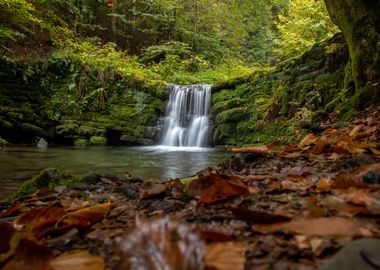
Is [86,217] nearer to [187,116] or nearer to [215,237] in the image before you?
[215,237]

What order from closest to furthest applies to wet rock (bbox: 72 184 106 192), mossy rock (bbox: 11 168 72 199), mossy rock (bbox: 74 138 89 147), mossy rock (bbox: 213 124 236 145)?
wet rock (bbox: 72 184 106 192), mossy rock (bbox: 11 168 72 199), mossy rock (bbox: 213 124 236 145), mossy rock (bbox: 74 138 89 147)

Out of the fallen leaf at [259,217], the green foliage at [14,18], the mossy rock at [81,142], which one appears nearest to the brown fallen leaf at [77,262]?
the fallen leaf at [259,217]

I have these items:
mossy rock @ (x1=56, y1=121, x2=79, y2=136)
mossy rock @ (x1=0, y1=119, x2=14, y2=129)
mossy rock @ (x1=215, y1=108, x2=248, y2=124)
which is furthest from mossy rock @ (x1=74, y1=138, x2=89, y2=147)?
mossy rock @ (x1=215, y1=108, x2=248, y2=124)

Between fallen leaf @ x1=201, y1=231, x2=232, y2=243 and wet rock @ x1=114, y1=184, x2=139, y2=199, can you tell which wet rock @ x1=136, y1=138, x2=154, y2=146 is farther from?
fallen leaf @ x1=201, y1=231, x2=232, y2=243

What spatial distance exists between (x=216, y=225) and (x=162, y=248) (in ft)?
1.82

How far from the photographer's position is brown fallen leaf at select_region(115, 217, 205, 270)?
43.3 inches

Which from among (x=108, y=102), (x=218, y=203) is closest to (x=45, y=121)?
(x=108, y=102)

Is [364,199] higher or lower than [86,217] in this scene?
higher

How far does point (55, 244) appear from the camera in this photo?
5.42 feet

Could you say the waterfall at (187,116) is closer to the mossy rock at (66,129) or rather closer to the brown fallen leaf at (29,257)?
the mossy rock at (66,129)

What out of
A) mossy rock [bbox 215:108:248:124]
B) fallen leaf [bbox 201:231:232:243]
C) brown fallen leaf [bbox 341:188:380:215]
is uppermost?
mossy rock [bbox 215:108:248:124]

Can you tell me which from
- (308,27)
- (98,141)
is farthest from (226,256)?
(308,27)

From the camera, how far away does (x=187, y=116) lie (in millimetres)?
14930

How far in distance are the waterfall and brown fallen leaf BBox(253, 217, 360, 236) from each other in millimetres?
11855
